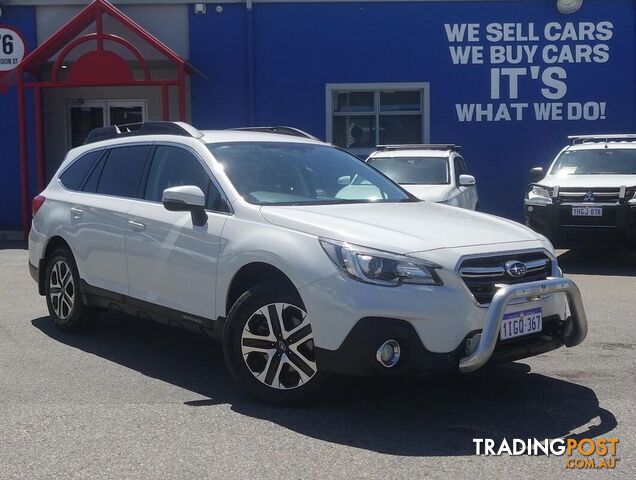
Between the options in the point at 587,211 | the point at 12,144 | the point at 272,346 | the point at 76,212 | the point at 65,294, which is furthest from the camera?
the point at 12,144

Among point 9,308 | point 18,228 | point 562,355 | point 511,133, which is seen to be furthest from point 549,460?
point 18,228

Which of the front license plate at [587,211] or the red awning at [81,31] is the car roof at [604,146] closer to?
the front license plate at [587,211]

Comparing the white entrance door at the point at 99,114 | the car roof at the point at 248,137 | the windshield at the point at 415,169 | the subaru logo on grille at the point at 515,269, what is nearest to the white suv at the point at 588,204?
the windshield at the point at 415,169

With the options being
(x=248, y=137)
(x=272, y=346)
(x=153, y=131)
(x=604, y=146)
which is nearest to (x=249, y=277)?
(x=272, y=346)

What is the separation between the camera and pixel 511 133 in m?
16.2

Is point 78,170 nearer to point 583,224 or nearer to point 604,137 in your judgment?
point 583,224

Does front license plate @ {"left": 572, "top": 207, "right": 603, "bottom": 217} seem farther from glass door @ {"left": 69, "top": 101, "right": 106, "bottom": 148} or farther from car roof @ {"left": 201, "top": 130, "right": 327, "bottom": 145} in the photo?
glass door @ {"left": 69, "top": 101, "right": 106, "bottom": 148}

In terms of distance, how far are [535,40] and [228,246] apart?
40.4 feet

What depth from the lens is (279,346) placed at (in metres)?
4.90

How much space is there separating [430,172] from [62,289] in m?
6.54

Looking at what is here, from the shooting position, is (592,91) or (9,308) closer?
(9,308)

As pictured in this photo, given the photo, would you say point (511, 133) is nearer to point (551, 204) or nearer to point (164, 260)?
point (551, 204)

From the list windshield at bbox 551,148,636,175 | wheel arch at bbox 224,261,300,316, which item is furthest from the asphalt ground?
windshield at bbox 551,148,636,175

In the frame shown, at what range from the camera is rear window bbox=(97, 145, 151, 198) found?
6406 mm
